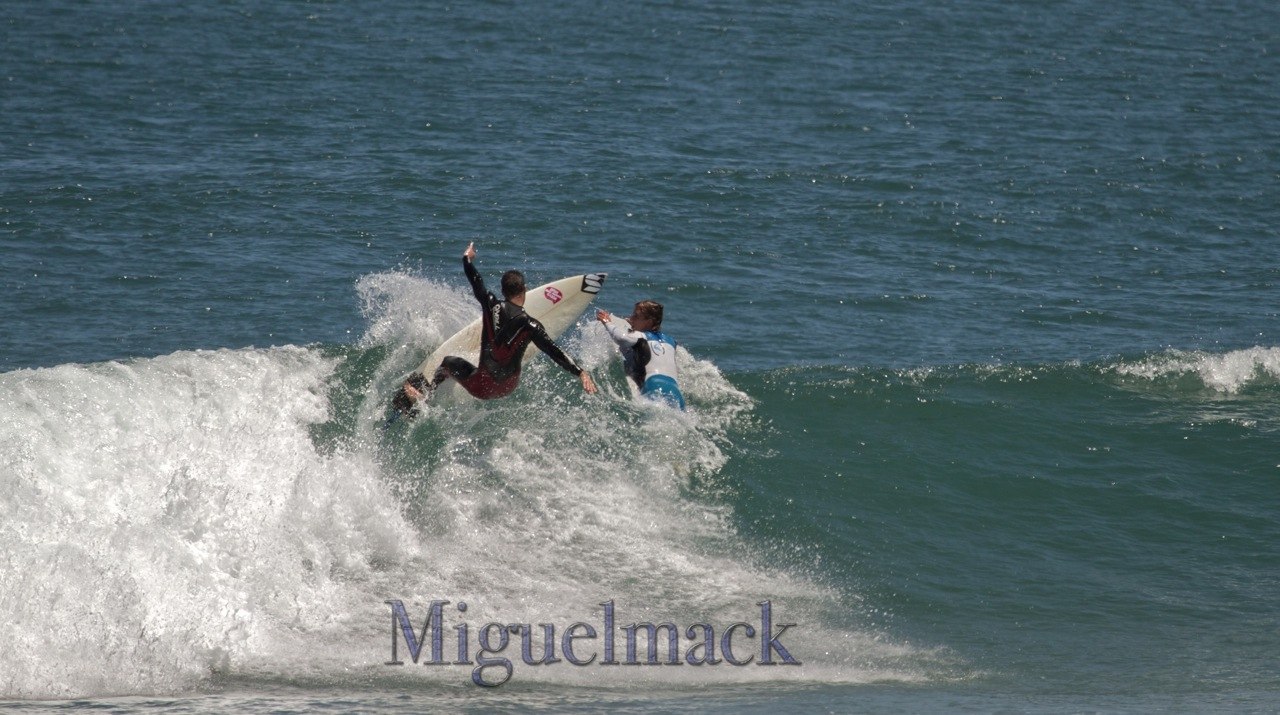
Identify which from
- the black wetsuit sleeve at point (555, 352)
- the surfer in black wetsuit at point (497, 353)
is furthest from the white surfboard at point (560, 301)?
the black wetsuit sleeve at point (555, 352)

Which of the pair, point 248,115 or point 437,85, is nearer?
point 248,115

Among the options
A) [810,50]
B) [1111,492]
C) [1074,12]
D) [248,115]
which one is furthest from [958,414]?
[1074,12]

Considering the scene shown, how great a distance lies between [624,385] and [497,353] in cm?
232

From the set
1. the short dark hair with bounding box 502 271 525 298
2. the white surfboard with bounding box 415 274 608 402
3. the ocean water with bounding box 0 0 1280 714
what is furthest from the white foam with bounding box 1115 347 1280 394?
the short dark hair with bounding box 502 271 525 298

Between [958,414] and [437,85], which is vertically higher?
[437,85]

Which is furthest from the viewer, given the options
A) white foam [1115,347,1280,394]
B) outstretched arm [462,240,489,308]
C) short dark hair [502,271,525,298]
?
white foam [1115,347,1280,394]

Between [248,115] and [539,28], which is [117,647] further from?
[539,28]

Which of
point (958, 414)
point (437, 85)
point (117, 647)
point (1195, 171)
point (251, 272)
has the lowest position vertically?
point (117, 647)

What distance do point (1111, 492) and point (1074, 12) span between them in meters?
25.1

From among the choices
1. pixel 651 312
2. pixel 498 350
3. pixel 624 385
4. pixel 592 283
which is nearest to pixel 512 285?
pixel 498 350

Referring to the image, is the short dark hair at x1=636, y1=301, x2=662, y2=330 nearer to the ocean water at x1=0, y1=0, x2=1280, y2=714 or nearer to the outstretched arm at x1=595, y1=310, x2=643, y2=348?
the outstretched arm at x1=595, y1=310, x2=643, y2=348

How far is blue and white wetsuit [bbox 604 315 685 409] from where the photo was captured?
12922 mm

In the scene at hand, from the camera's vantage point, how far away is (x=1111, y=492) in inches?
513

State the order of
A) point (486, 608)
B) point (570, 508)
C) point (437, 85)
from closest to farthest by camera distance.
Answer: point (486, 608), point (570, 508), point (437, 85)
